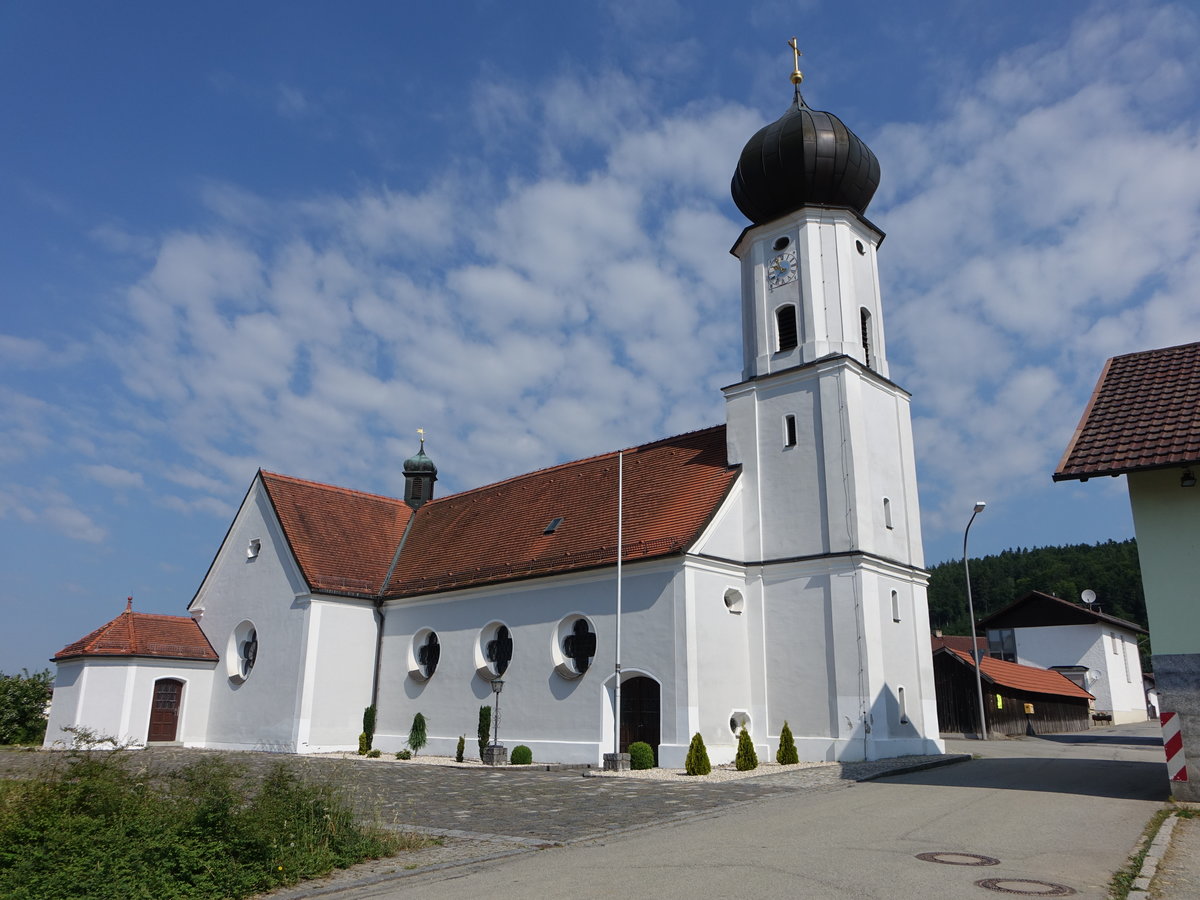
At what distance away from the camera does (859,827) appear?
1171 centimetres

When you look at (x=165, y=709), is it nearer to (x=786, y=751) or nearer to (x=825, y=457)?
(x=786, y=751)

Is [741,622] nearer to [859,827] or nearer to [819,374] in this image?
[819,374]

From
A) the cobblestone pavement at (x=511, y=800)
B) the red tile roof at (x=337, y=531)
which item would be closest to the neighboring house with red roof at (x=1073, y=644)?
the cobblestone pavement at (x=511, y=800)

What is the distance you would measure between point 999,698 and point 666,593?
2173 centimetres

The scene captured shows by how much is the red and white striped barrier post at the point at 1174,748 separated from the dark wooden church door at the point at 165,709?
99.9ft

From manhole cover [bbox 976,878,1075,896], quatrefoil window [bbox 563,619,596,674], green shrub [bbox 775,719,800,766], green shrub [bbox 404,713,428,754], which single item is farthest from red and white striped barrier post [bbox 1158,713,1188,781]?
green shrub [bbox 404,713,428,754]

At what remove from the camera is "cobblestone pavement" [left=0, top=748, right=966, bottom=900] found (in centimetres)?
1041

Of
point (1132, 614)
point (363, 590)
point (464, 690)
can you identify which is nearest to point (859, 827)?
point (464, 690)

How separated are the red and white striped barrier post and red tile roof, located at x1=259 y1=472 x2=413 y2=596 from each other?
24496mm

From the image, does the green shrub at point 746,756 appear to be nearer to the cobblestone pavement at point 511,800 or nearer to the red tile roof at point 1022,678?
the cobblestone pavement at point 511,800

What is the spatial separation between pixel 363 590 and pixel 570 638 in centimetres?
982

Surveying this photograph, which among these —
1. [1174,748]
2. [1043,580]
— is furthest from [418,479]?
[1043,580]

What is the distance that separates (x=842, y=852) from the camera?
32.1ft

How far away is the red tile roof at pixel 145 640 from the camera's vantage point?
3186 cm
